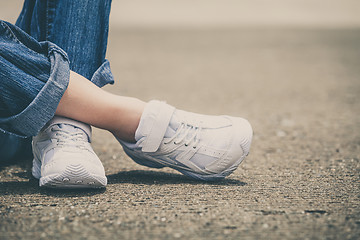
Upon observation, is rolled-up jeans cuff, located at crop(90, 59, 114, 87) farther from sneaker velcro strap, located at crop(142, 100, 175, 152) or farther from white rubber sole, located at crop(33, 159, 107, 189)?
white rubber sole, located at crop(33, 159, 107, 189)

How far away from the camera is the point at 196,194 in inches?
39.6

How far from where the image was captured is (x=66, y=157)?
954mm

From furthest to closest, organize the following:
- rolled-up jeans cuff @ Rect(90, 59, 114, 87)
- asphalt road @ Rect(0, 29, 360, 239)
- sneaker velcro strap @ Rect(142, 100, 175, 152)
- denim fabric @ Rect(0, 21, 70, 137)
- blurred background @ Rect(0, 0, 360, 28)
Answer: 1. blurred background @ Rect(0, 0, 360, 28)
2. rolled-up jeans cuff @ Rect(90, 59, 114, 87)
3. sneaker velcro strap @ Rect(142, 100, 175, 152)
4. denim fabric @ Rect(0, 21, 70, 137)
5. asphalt road @ Rect(0, 29, 360, 239)

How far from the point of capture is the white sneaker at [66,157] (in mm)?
937

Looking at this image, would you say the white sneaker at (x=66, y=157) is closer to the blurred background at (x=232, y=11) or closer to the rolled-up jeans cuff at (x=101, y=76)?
the rolled-up jeans cuff at (x=101, y=76)

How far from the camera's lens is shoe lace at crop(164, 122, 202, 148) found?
3.51 ft

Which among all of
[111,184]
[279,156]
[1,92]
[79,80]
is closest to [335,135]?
[279,156]

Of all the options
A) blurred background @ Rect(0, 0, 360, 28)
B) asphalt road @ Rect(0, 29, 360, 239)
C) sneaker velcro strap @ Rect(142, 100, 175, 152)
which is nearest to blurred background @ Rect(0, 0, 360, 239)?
asphalt road @ Rect(0, 29, 360, 239)

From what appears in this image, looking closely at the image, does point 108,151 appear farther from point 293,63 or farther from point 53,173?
point 293,63

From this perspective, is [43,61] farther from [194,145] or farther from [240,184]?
[240,184]

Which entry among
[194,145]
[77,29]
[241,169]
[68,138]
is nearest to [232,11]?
[241,169]

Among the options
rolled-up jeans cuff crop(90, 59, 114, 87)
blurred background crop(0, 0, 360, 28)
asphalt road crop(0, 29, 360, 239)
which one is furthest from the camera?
blurred background crop(0, 0, 360, 28)

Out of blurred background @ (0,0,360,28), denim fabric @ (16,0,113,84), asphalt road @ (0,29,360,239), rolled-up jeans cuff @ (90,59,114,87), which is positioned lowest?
asphalt road @ (0,29,360,239)

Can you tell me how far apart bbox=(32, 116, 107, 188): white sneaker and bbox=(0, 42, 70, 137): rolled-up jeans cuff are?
7 centimetres
